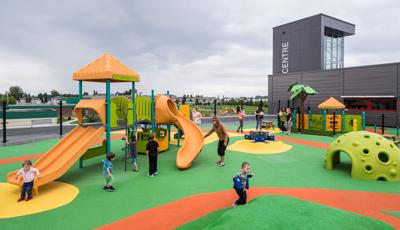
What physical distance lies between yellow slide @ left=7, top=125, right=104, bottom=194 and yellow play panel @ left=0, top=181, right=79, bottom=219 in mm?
363

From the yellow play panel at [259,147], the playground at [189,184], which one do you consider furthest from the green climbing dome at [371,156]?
the yellow play panel at [259,147]

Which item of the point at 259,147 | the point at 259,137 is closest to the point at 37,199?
the point at 259,147

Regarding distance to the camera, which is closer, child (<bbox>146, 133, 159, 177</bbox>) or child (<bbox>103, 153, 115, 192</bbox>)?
child (<bbox>103, 153, 115, 192</bbox>)

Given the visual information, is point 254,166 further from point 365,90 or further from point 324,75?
point 324,75

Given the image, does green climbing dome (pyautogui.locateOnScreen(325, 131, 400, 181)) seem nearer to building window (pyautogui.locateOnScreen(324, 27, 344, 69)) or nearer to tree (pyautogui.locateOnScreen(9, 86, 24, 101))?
building window (pyautogui.locateOnScreen(324, 27, 344, 69))

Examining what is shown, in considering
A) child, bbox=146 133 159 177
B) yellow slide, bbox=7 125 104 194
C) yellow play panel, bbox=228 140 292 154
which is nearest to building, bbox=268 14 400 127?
yellow play panel, bbox=228 140 292 154

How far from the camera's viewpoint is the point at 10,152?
1455 centimetres

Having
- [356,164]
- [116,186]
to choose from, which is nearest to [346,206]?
[356,164]

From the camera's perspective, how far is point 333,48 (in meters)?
46.6

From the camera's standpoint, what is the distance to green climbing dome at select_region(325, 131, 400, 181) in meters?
9.51

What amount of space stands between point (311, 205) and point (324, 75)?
3109cm

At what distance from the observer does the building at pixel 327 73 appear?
2802 cm

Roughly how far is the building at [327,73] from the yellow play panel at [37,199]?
24899 millimetres

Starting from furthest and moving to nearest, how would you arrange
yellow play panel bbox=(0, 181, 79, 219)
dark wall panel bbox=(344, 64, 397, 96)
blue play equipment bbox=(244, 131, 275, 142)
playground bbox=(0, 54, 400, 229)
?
1. dark wall panel bbox=(344, 64, 397, 96)
2. blue play equipment bbox=(244, 131, 275, 142)
3. yellow play panel bbox=(0, 181, 79, 219)
4. playground bbox=(0, 54, 400, 229)
